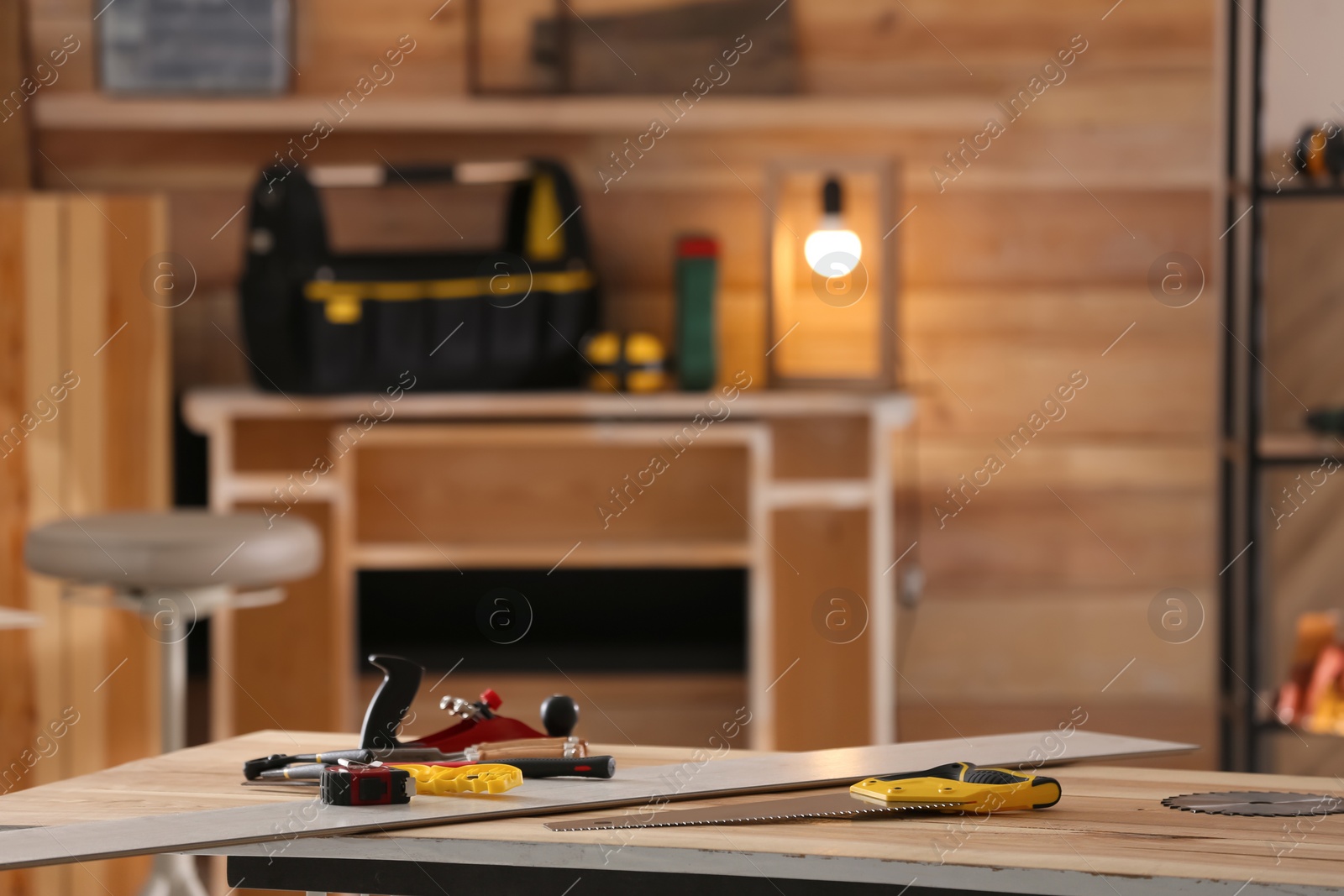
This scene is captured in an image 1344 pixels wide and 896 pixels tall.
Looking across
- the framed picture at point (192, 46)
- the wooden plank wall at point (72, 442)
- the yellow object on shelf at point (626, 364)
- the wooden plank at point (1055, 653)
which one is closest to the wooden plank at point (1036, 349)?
the wooden plank at point (1055, 653)

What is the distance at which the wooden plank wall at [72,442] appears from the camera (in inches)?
95.0

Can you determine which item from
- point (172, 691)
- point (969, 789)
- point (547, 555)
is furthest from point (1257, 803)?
point (547, 555)

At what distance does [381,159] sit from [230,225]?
333mm

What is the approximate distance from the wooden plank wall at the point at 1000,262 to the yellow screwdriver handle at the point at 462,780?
1913 millimetres

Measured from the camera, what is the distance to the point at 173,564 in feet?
5.99

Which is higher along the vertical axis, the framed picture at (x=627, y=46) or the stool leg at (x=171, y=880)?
the framed picture at (x=627, y=46)

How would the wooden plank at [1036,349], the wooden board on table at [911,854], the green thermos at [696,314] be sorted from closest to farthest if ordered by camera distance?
the wooden board on table at [911,854], the green thermos at [696,314], the wooden plank at [1036,349]

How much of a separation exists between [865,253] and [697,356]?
395 mm

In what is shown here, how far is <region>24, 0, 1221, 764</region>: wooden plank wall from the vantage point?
2791mm

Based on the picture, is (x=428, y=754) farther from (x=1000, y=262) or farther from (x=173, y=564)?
(x=1000, y=262)

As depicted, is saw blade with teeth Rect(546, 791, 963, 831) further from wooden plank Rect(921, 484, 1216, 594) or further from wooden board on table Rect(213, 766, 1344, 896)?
wooden plank Rect(921, 484, 1216, 594)

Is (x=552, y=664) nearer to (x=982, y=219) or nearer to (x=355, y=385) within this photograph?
(x=355, y=385)

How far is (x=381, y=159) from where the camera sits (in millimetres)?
2809

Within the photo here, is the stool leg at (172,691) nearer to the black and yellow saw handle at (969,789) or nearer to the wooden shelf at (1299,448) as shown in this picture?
the black and yellow saw handle at (969,789)
